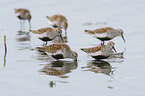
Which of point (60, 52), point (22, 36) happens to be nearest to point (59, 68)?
point (60, 52)

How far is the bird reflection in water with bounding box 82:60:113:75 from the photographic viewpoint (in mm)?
12227

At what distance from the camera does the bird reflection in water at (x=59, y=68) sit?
39.2ft

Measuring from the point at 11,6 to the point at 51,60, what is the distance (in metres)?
19.4

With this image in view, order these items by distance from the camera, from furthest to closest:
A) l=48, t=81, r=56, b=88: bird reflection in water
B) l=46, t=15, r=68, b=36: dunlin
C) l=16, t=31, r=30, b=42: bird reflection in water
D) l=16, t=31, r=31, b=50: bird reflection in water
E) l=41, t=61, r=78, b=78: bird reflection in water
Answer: l=46, t=15, r=68, b=36: dunlin < l=16, t=31, r=30, b=42: bird reflection in water < l=16, t=31, r=31, b=50: bird reflection in water < l=41, t=61, r=78, b=78: bird reflection in water < l=48, t=81, r=56, b=88: bird reflection in water

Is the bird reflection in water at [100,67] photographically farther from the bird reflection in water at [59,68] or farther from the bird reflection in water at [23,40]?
the bird reflection in water at [23,40]

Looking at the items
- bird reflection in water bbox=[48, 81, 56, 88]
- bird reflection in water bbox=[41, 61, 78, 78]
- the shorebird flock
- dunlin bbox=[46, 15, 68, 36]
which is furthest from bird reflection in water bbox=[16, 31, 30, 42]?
bird reflection in water bbox=[48, 81, 56, 88]

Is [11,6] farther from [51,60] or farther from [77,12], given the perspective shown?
[51,60]

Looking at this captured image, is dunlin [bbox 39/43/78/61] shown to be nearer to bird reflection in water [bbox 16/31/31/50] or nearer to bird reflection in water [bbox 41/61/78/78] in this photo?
bird reflection in water [bbox 41/61/78/78]

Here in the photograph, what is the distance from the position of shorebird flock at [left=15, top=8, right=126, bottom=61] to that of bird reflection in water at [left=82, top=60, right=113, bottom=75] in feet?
0.96

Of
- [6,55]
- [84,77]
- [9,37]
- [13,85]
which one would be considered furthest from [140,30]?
[13,85]

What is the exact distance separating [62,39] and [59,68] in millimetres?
4915

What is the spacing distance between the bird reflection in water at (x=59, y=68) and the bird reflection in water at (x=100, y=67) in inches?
22.0

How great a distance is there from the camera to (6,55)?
1490 centimetres

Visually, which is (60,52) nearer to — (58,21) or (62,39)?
(62,39)
